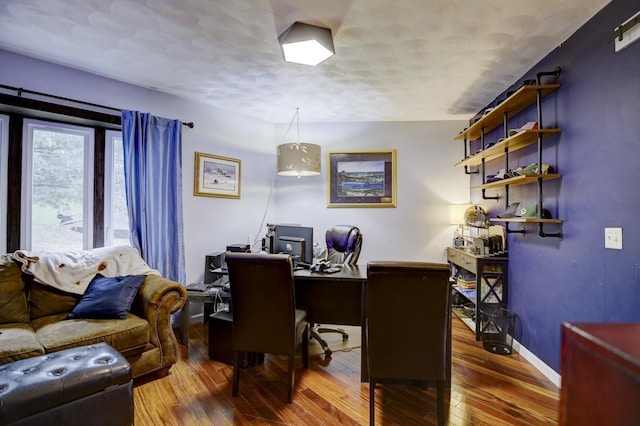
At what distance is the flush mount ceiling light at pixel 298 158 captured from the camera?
319cm

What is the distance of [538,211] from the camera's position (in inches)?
90.1

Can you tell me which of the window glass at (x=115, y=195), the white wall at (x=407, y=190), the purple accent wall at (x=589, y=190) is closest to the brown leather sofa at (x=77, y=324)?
the window glass at (x=115, y=195)

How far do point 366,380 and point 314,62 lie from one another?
2.41 metres

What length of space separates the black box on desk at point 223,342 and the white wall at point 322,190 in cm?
116

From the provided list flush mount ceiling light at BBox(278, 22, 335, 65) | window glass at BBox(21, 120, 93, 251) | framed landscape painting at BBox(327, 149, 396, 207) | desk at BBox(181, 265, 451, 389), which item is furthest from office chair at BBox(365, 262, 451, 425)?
window glass at BBox(21, 120, 93, 251)

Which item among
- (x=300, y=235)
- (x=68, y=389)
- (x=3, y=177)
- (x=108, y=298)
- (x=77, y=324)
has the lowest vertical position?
(x=68, y=389)

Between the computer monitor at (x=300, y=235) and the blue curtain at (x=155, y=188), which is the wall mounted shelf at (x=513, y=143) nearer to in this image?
the computer monitor at (x=300, y=235)

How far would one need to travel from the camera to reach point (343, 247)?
2.98 metres

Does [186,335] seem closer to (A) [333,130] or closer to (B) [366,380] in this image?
(B) [366,380]

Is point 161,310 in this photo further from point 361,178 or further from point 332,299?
point 361,178

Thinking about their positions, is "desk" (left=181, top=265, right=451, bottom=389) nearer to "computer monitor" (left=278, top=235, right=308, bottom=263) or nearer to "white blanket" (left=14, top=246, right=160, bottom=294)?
"computer monitor" (left=278, top=235, right=308, bottom=263)

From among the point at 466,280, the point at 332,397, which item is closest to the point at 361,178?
the point at 466,280

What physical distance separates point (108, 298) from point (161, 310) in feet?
1.26

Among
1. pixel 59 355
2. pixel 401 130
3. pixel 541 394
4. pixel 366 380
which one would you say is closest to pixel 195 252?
pixel 59 355
